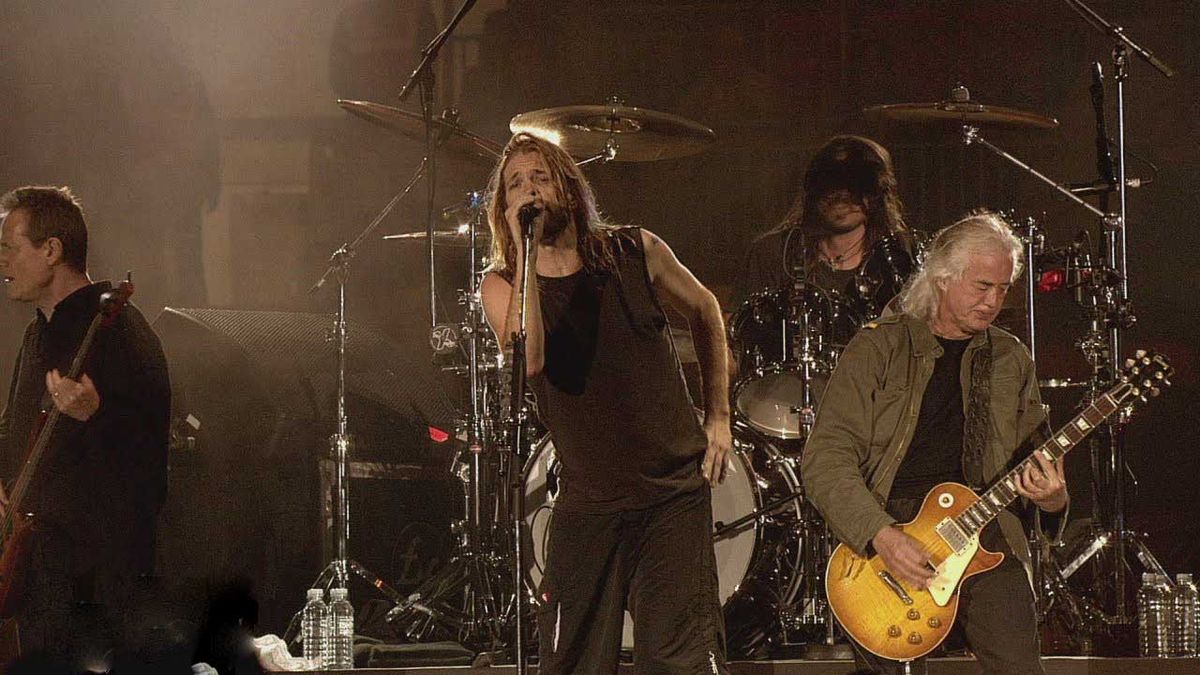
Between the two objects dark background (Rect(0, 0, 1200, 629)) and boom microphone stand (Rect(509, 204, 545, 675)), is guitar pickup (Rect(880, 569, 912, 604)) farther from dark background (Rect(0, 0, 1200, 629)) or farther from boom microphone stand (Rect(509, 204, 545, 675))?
dark background (Rect(0, 0, 1200, 629))

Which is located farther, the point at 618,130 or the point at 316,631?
the point at 618,130

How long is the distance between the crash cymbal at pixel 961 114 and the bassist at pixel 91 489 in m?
3.92

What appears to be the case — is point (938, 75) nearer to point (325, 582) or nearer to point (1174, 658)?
point (1174, 658)

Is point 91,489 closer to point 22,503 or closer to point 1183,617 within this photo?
point 22,503

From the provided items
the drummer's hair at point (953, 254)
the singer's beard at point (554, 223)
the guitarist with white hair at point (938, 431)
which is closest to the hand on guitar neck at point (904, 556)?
the guitarist with white hair at point (938, 431)

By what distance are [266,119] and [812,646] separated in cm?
424

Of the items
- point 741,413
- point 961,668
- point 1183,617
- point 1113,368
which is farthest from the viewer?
point 741,413

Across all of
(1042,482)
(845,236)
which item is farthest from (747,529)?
(1042,482)

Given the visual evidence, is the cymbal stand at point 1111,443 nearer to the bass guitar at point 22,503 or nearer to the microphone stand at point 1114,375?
the microphone stand at point 1114,375

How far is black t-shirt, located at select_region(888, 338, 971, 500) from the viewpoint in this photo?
4531mm

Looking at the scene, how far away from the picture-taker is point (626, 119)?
6.82m

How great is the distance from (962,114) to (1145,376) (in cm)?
294

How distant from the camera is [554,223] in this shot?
4.20 meters

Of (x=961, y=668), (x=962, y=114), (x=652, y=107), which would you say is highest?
(x=652, y=107)
